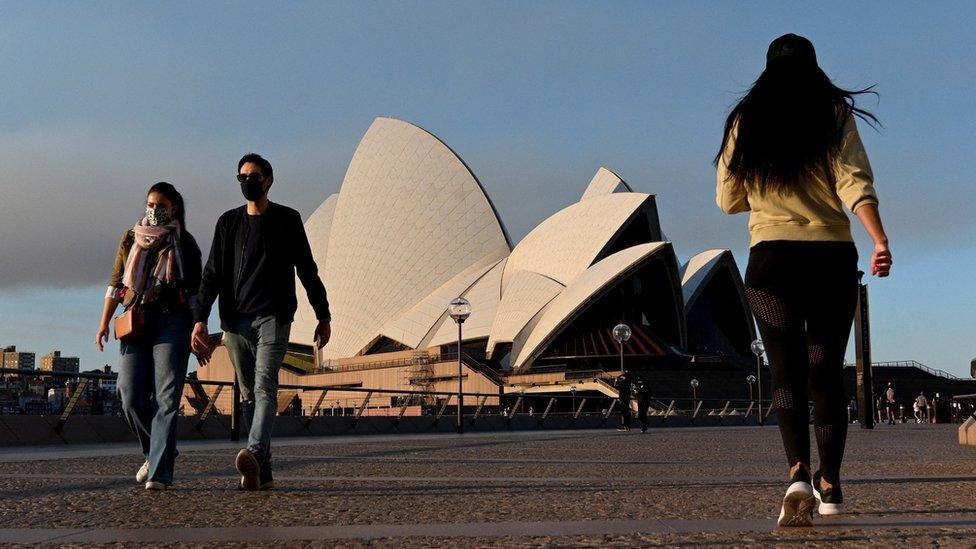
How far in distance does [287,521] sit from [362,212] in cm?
5141

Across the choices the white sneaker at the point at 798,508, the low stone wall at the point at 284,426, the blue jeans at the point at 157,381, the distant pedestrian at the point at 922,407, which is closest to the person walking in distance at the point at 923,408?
the distant pedestrian at the point at 922,407

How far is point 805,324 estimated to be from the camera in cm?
336

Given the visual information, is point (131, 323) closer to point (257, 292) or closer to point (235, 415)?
point (257, 292)

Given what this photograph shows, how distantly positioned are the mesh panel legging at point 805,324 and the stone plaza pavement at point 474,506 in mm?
290

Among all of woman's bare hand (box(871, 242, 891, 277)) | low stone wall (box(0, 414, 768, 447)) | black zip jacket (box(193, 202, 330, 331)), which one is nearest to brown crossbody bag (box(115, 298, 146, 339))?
black zip jacket (box(193, 202, 330, 331))

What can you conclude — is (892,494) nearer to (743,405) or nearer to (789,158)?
(789,158)

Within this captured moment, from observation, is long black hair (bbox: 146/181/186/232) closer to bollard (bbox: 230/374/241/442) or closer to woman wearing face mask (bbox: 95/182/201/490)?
woman wearing face mask (bbox: 95/182/201/490)

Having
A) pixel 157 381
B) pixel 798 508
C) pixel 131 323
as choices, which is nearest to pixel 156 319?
pixel 131 323

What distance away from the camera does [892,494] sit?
421 cm

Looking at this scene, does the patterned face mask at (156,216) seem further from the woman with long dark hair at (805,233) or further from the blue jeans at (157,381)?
the woman with long dark hair at (805,233)

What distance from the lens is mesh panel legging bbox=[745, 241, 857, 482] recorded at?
3268 mm

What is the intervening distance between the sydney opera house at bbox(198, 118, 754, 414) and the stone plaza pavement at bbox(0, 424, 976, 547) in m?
38.0

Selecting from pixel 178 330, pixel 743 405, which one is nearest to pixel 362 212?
pixel 743 405

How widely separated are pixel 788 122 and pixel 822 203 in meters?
0.30
